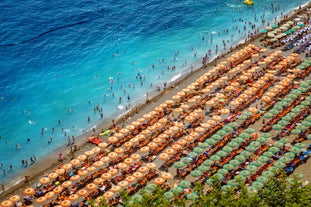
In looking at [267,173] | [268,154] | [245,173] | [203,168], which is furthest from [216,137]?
[267,173]

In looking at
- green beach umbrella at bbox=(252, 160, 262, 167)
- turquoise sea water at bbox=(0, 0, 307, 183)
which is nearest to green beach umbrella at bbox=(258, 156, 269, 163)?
green beach umbrella at bbox=(252, 160, 262, 167)

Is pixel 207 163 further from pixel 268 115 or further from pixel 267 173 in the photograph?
pixel 268 115

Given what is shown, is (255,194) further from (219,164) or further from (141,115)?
(141,115)

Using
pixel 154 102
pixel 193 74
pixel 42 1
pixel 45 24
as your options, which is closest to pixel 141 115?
pixel 154 102

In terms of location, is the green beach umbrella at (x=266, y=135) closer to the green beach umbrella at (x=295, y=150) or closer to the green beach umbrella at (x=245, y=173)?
the green beach umbrella at (x=295, y=150)

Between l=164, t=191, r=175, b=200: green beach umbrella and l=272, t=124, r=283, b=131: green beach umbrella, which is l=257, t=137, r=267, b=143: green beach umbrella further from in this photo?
l=164, t=191, r=175, b=200: green beach umbrella

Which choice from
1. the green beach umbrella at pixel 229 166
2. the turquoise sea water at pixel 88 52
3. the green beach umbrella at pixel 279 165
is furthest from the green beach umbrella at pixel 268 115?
the turquoise sea water at pixel 88 52
